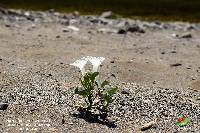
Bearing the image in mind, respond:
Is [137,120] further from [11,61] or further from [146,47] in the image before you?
[146,47]

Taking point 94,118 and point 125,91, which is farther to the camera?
point 125,91

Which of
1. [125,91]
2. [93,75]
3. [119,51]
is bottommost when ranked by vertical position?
[119,51]

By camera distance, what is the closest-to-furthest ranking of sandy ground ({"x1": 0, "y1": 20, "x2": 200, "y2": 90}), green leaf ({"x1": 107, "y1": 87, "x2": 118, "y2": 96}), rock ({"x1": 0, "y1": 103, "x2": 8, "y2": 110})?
green leaf ({"x1": 107, "y1": 87, "x2": 118, "y2": 96}) → rock ({"x1": 0, "y1": 103, "x2": 8, "y2": 110}) → sandy ground ({"x1": 0, "y1": 20, "x2": 200, "y2": 90})

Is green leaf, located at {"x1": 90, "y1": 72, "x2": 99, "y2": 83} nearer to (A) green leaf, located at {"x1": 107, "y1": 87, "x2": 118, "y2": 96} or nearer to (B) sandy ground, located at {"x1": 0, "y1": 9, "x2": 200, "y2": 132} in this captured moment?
(A) green leaf, located at {"x1": 107, "y1": 87, "x2": 118, "y2": 96}

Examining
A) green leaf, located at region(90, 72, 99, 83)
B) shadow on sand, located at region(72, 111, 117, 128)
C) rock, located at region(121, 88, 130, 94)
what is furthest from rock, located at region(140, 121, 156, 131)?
rock, located at region(121, 88, 130, 94)

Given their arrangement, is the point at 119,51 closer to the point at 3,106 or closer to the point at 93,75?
the point at 93,75

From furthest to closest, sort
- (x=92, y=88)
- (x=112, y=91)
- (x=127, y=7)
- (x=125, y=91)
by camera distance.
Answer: (x=127, y=7) → (x=125, y=91) → (x=92, y=88) → (x=112, y=91)

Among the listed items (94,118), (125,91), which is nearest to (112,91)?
(94,118)

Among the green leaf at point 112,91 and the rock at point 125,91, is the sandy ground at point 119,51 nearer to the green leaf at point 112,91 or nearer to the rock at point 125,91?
the rock at point 125,91

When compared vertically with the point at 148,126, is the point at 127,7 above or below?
below

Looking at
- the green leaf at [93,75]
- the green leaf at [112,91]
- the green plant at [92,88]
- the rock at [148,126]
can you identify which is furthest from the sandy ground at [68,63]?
the green leaf at [93,75]
